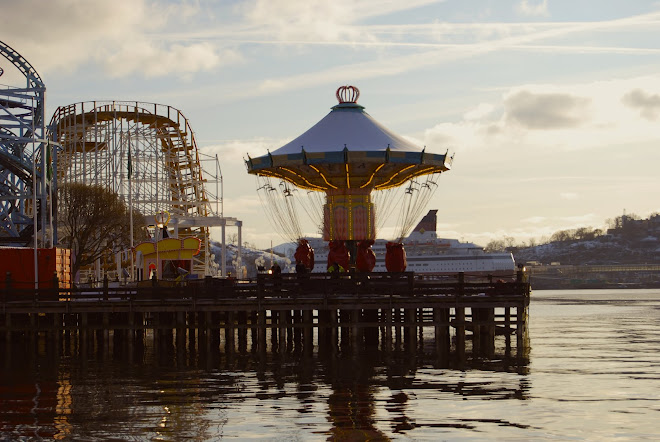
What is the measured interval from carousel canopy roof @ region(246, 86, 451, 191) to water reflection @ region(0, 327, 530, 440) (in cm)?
763

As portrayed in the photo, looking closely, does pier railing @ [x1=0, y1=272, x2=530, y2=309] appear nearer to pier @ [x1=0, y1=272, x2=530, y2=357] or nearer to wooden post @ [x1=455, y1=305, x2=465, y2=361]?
pier @ [x1=0, y1=272, x2=530, y2=357]

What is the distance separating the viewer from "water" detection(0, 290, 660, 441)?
2289cm

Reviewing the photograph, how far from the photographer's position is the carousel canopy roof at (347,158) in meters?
47.8

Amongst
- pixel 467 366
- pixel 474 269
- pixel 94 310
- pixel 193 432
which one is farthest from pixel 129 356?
pixel 474 269

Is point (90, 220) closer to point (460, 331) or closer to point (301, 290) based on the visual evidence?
point (301, 290)

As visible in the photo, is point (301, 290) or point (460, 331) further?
point (301, 290)

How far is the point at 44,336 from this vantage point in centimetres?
4769

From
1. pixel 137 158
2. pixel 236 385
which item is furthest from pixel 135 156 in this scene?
pixel 236 385

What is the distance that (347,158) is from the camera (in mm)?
47344

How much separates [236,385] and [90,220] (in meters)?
44.7

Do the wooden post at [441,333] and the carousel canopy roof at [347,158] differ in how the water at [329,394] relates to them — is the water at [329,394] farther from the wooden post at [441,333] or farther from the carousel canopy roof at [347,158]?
the carousel canopy roof at [347,158]

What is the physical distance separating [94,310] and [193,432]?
17.8 meters

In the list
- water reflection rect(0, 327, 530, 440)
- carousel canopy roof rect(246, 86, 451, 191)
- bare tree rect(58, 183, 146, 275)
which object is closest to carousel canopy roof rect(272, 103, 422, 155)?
carousel canopy roof rect(246, 86, 451, 191)

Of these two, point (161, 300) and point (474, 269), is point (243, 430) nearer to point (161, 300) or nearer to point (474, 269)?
point (161, 300)
